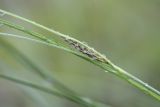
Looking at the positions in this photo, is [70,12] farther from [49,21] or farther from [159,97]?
[159,97]

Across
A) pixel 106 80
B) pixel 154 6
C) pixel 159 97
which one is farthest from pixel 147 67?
pixel 159 97

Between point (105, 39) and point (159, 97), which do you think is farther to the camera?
point (105, 39)

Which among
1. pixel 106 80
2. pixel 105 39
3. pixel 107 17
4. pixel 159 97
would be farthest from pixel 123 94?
pixel 159 97

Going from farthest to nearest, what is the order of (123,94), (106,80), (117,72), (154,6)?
(154,6), (106,80), (123,94), (117,72)

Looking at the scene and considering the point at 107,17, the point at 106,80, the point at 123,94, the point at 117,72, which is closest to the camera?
the point at 117,72

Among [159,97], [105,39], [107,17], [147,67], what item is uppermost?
[107,17]

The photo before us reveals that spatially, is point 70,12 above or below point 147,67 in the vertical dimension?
above
